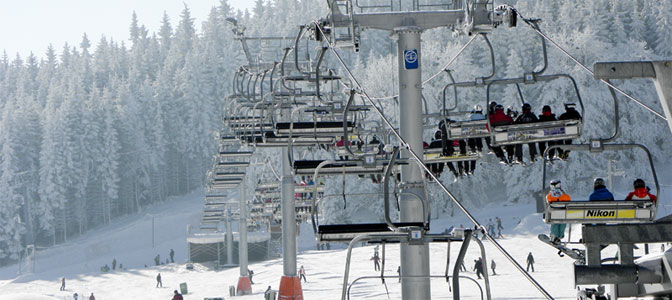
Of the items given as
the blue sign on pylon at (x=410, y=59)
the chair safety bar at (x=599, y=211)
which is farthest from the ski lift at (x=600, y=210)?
the blue sign on pylon at (x=410, y=59)

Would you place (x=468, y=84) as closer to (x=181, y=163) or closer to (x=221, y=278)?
(x=221, y=278)

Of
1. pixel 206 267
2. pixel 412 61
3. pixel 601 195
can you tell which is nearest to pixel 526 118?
pixel 412 61

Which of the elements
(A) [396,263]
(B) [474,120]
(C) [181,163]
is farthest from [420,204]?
(C) [181,163]

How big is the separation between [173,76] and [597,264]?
113 m

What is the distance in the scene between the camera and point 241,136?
76.0ft

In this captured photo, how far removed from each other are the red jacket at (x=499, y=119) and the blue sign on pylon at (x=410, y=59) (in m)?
2.78

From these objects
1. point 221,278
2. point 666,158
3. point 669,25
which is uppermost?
point 669,25

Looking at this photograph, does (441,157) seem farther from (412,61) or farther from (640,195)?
(640,195)

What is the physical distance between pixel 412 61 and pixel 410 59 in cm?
4

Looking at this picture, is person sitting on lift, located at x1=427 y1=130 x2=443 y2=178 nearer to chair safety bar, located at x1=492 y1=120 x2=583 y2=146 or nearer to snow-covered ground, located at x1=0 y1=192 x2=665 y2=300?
chair safety bar, located at x1=492 y1=120 x2=583 y2=146

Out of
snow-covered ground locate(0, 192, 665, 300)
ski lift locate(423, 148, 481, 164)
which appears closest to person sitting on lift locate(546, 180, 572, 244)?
snow-covered ground locate(0, 192, 665, 300)

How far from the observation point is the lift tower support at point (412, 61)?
11.5m

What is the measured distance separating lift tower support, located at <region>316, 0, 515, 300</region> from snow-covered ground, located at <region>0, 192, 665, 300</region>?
8.65ft

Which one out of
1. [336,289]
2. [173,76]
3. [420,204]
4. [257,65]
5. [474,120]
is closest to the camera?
[420,204]
